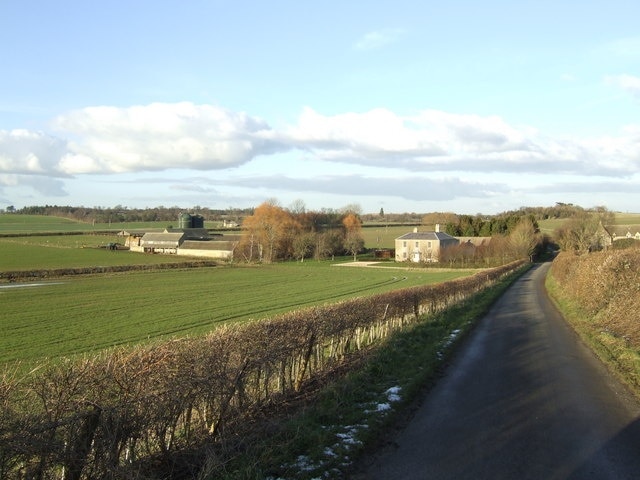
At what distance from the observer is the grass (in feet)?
78.9

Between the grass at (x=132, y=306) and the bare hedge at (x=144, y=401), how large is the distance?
692 centimetres

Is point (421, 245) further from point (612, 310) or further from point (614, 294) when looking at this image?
point (612, 310)

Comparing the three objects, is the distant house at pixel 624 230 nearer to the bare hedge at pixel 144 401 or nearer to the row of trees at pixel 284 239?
the row of trees at pixel 284 239

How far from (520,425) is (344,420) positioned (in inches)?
107

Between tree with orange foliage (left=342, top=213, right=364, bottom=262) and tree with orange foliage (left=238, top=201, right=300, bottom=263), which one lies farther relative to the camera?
tree with orange foliage (left=342, top=213, right=364, bottom=262)

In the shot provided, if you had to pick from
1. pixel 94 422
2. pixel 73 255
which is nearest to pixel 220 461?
pixel 94 422

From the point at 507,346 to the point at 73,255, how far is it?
8743 cm

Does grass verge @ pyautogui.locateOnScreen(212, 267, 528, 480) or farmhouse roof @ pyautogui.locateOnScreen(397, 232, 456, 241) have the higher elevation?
farmhouse roof @ pyautogui.locateOnScreen(397, 232, 456, 241)

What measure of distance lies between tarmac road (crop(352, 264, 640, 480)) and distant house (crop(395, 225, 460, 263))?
287ft

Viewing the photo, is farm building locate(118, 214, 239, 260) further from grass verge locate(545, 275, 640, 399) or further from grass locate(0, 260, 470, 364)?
grass verge locate(545, 275, 640, 399)

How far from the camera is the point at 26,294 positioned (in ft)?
143

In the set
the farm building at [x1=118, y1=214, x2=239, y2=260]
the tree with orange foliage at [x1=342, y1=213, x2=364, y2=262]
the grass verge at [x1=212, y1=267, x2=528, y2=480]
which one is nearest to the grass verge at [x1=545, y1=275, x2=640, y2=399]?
the grass verge at [x1=212, y1=267, x2=528, y2=480]

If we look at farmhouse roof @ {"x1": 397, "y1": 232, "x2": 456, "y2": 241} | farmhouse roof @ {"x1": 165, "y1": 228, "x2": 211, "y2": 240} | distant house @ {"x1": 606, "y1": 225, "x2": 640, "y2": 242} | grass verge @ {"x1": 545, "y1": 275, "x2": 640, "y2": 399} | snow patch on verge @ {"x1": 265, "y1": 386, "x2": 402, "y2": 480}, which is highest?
distant house @ {"x1": 606, "y1": 225, "x2": 640, "y2": 242}

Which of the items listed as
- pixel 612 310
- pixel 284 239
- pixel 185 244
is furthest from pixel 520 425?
pixel 185 244
